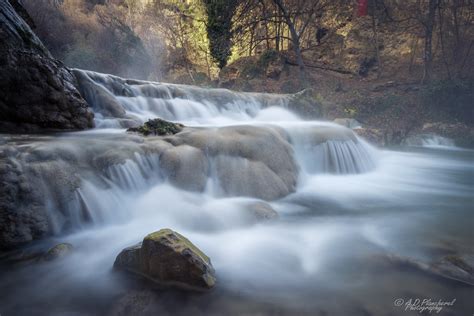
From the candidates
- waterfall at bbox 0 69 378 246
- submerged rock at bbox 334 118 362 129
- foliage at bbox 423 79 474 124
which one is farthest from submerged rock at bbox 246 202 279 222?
foliage at bbox 423 79 474 124

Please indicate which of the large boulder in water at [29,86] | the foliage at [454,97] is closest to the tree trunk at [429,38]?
the foliage at [454,97]

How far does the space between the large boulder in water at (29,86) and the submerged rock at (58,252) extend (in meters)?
3.89

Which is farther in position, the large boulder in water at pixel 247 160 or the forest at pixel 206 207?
the large boulder in water at pixel 247 160

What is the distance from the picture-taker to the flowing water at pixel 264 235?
8.21 feet

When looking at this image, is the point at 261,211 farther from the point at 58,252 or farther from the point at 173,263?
the point at 58,252

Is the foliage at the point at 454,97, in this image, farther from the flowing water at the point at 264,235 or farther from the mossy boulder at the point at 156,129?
the mossy boulder at the point at 156,129

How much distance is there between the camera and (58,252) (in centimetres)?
313

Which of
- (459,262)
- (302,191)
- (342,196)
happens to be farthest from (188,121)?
(459,262)

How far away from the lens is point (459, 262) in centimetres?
284

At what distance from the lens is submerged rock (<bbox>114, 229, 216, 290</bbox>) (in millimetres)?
2562

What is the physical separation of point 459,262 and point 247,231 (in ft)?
7.64

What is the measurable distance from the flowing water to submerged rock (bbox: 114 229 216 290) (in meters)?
0.12

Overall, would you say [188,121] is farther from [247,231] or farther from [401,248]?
[401,248]

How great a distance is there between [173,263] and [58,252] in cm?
151
